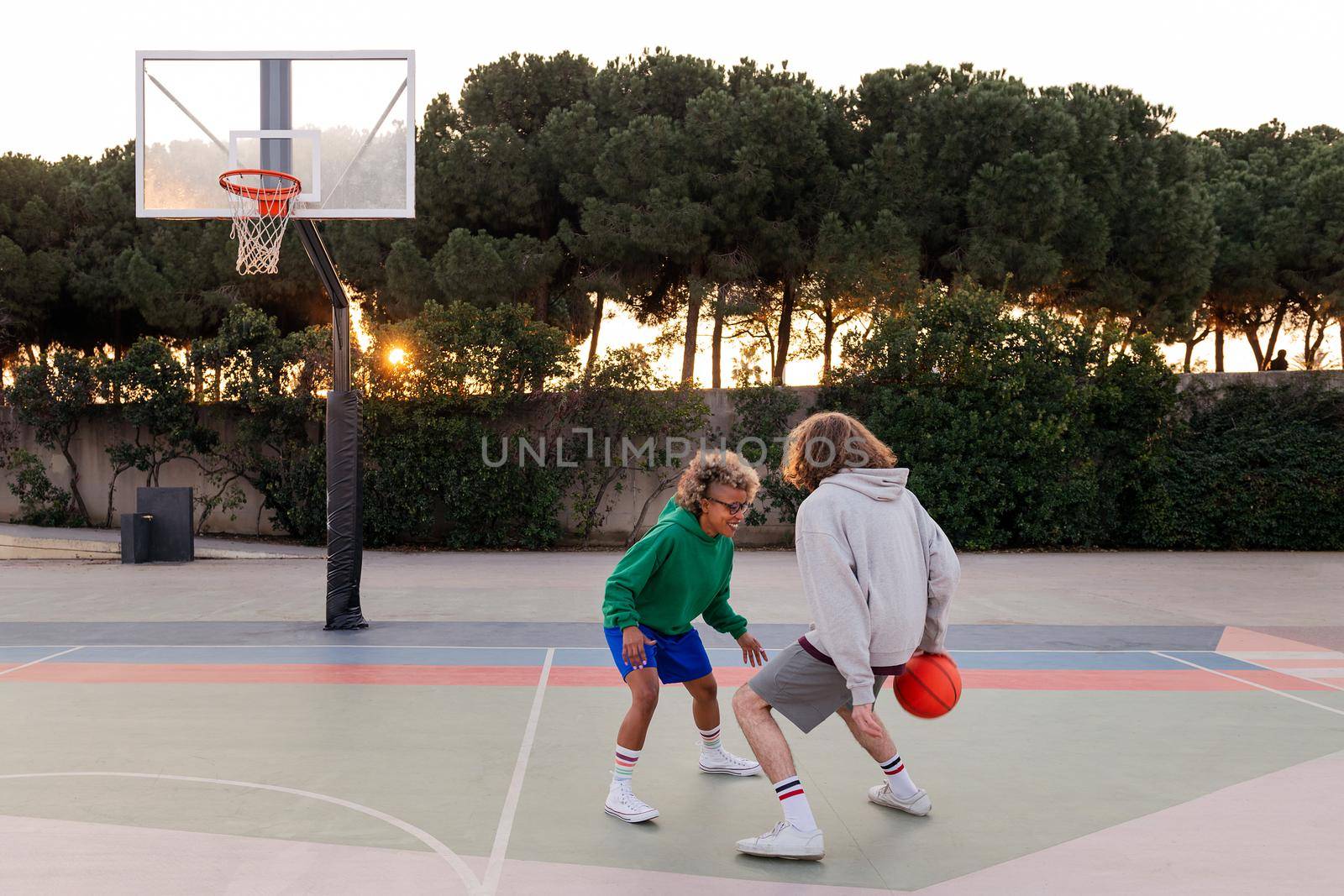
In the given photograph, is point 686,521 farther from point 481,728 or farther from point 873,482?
point 481,728

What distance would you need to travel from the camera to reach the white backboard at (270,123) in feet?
31.5

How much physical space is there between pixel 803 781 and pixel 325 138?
780 centimetres

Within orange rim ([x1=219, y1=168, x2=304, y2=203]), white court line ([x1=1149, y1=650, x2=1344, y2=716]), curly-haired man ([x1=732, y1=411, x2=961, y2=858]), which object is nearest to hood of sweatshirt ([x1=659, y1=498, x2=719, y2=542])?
curly-haired man ([x1=732, y1=411, x2=961, y2=858])

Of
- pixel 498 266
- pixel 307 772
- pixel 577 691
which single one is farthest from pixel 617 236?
pixel 307 772

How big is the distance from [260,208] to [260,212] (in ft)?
0.11

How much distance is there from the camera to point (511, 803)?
455cm

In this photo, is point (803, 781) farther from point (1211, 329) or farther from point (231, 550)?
point (1211, 329)

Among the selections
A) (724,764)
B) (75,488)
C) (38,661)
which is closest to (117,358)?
(75,488)

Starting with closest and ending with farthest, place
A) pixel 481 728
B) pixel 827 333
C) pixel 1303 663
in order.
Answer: pixel 481 728 → pixel 1303 663 → pixel 827 333

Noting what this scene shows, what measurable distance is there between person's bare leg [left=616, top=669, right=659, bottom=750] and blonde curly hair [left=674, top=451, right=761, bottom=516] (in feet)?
2.42

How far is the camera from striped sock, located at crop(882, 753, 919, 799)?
170 inches

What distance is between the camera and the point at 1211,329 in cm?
3077

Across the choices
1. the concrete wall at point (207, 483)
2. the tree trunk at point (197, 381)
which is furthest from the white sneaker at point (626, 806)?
the tree trunk at point (197, 381)

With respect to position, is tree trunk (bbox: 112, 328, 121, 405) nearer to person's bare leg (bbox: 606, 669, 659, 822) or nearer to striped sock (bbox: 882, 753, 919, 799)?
person's bare leg (bbox: 606, 669, 659, 822)
